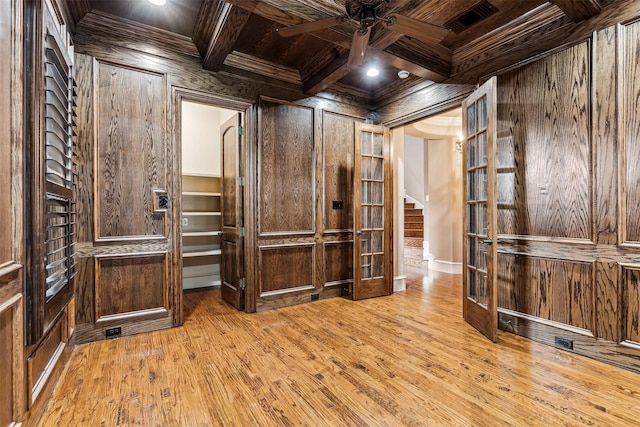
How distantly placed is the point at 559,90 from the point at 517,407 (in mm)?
2418

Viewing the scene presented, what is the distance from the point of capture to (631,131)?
215cm

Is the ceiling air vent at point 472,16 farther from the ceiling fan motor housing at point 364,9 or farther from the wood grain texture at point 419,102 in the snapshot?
the ceiling fan motor housing at point 364,9

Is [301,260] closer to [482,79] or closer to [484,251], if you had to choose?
[484,251]

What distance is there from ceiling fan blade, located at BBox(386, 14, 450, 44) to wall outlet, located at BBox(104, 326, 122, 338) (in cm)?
334

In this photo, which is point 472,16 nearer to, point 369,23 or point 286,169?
point 369,23

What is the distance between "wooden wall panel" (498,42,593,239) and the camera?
2383mm

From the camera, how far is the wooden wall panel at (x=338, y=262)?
4.00 meters

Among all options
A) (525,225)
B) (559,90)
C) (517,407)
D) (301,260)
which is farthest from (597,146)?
(301,260)

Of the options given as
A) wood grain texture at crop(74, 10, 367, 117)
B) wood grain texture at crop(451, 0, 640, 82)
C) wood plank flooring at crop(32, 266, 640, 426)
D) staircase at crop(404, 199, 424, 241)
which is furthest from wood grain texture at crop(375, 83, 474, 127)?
staircase at crop(404, 199, 424, 241)

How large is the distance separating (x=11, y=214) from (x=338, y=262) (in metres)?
3.24

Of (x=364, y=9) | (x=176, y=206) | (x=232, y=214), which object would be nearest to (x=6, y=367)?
(x=176, y=206)

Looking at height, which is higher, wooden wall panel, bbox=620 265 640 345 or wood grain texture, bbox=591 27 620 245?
wood grain texture, bbox=591 27 620 245

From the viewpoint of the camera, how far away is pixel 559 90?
98.7 inches

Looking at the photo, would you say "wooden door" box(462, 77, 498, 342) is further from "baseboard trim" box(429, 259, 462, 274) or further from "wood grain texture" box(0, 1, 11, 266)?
"wood grain texture" box(0, 1, 11, 266)
